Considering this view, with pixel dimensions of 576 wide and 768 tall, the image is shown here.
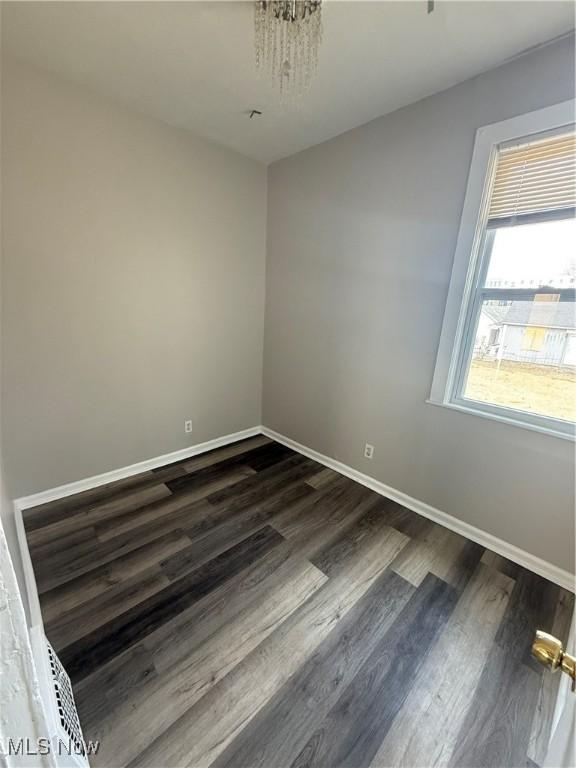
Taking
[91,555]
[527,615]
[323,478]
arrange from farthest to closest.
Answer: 1. [323,478]
2. [91,555]
3. [527,615]

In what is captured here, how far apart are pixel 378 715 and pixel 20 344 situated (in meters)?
2.59

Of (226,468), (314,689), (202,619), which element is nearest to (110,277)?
(226,468)

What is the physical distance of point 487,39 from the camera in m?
1.43

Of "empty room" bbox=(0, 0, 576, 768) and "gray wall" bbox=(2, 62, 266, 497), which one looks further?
"gray wall" bbox=(2, 62, 266, 497)

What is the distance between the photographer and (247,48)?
1535 mm

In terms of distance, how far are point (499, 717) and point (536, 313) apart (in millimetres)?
1801

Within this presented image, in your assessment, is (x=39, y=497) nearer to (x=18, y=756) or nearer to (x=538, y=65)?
(x=18, y=756)

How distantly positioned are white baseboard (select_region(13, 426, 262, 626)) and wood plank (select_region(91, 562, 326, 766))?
21.9 inches

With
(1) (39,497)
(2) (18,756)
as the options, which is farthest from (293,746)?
(1) (39,497)

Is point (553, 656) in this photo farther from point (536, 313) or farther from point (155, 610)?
point (536, 313)

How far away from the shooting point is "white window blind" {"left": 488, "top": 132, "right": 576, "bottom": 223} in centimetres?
152

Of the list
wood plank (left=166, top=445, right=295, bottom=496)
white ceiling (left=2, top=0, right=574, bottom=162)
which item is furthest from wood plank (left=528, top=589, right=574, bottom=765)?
white ceiling (left=2, top=0, right=574, bottom=162)

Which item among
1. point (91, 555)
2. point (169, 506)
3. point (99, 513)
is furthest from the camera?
point (169, 506)

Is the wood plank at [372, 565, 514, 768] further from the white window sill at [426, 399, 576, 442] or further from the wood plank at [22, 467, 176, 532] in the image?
the wood plank at [22, 467, 176, 532]
